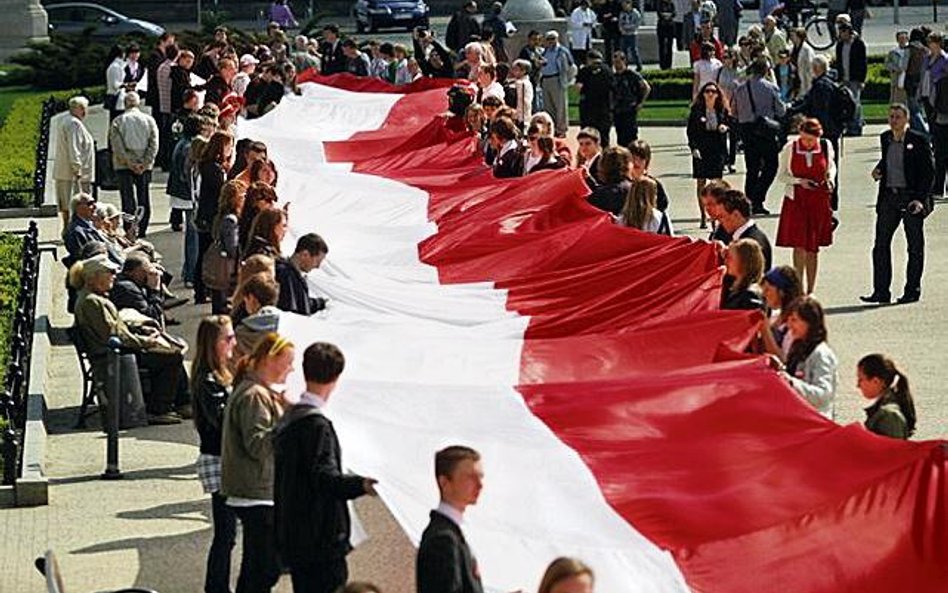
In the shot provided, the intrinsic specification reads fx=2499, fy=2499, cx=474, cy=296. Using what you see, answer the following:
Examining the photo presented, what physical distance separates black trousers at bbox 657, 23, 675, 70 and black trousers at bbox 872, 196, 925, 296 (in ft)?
84.2

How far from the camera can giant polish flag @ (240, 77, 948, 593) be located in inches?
421

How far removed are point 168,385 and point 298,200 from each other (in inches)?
141

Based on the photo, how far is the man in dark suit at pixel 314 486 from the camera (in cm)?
1118

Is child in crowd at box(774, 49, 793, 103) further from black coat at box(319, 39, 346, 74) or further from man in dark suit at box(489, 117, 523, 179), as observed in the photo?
man in dark suit at box(489, 117, 523, 179)

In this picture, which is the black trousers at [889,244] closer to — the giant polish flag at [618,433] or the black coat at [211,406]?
the giant polish flag at [618,433]

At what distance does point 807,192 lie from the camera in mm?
21109

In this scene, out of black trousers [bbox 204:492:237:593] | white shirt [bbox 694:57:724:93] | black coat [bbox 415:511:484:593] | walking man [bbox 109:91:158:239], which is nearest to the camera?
black coat [bbox 415:511:484:593]

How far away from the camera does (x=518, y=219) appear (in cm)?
1909

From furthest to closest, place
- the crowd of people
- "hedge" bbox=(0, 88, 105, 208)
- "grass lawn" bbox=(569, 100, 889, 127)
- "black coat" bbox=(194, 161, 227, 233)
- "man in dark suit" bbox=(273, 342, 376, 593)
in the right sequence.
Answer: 1. "grass lawn" bbox=(569, 100, 889, 127)
2. "hedge" bbox=(0, 88, 105, 208)
3. "black coat" bbox=(194, 161, 227, 233)
4. the crowd of people
5. "man in dark suit" bbox=(273, 342, 376, 593)

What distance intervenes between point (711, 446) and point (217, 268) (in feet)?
25.5

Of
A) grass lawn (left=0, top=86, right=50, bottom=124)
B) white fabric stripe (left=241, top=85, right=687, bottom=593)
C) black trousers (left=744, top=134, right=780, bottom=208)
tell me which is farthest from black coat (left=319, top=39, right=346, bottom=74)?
white fabric stripe (left=241, top=85, right=687, bottom=593)

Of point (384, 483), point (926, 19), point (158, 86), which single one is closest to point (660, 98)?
point (158, 86)

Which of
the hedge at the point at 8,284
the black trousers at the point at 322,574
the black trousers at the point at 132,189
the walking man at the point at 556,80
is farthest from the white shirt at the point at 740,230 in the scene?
the walking man at the point at 556,80

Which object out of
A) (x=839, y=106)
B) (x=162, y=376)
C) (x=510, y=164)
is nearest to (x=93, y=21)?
(x=839, y=106)
